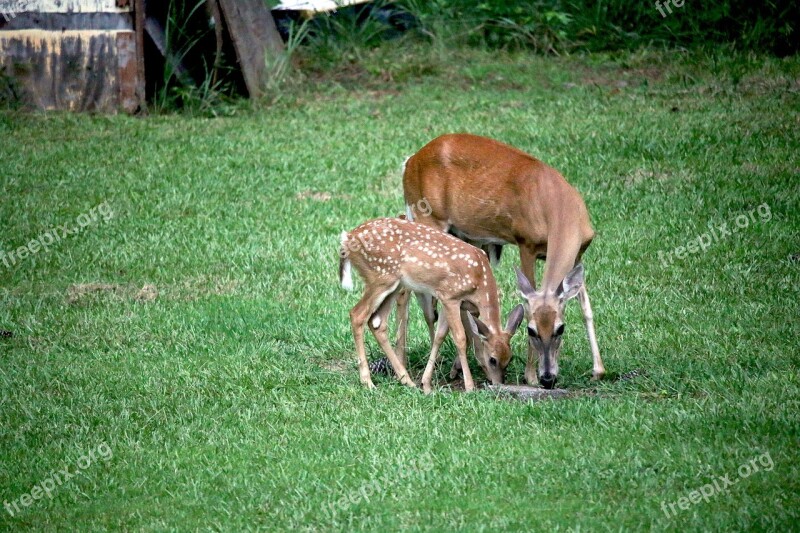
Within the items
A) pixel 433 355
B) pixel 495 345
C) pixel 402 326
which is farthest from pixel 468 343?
pixel 495 345

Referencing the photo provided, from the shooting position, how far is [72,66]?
45.3ft

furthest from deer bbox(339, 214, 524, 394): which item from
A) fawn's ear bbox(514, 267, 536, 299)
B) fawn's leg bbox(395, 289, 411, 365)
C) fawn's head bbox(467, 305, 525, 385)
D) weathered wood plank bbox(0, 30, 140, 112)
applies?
weathered wood plank bbox(0, 30, 140, 112)

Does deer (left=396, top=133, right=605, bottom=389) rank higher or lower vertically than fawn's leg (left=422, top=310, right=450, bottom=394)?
higher

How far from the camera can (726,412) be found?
667 centimetres

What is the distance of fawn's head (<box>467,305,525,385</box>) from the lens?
7.43 meters

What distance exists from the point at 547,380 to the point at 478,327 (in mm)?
560

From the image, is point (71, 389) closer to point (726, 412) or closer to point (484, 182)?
point (484, 182)

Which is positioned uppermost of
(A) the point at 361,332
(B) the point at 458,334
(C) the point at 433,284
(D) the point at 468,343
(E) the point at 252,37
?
(C) the point at 433,284

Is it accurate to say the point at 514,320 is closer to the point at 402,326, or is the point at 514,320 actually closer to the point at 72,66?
the point at 402,326

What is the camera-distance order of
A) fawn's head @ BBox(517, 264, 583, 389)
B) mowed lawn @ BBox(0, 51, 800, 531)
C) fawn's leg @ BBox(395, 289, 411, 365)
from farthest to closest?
fawn's leg @ BBox(395, 289, 411, 365), fawn's head @ BBox(517, 264, 583, 389), mowed lawn @ BBox(0, 51, 800, 531)

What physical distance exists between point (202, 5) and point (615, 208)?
20.8 ft

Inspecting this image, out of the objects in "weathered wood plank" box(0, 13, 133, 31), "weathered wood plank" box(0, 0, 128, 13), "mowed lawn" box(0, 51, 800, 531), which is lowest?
"mowed lawn" box(0, 51, 800, 531)

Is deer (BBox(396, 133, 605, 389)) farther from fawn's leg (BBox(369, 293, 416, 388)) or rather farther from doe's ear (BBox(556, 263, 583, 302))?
fawn's leg (BBox(369, 293, 416, 388))

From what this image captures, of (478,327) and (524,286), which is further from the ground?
(524,286)
